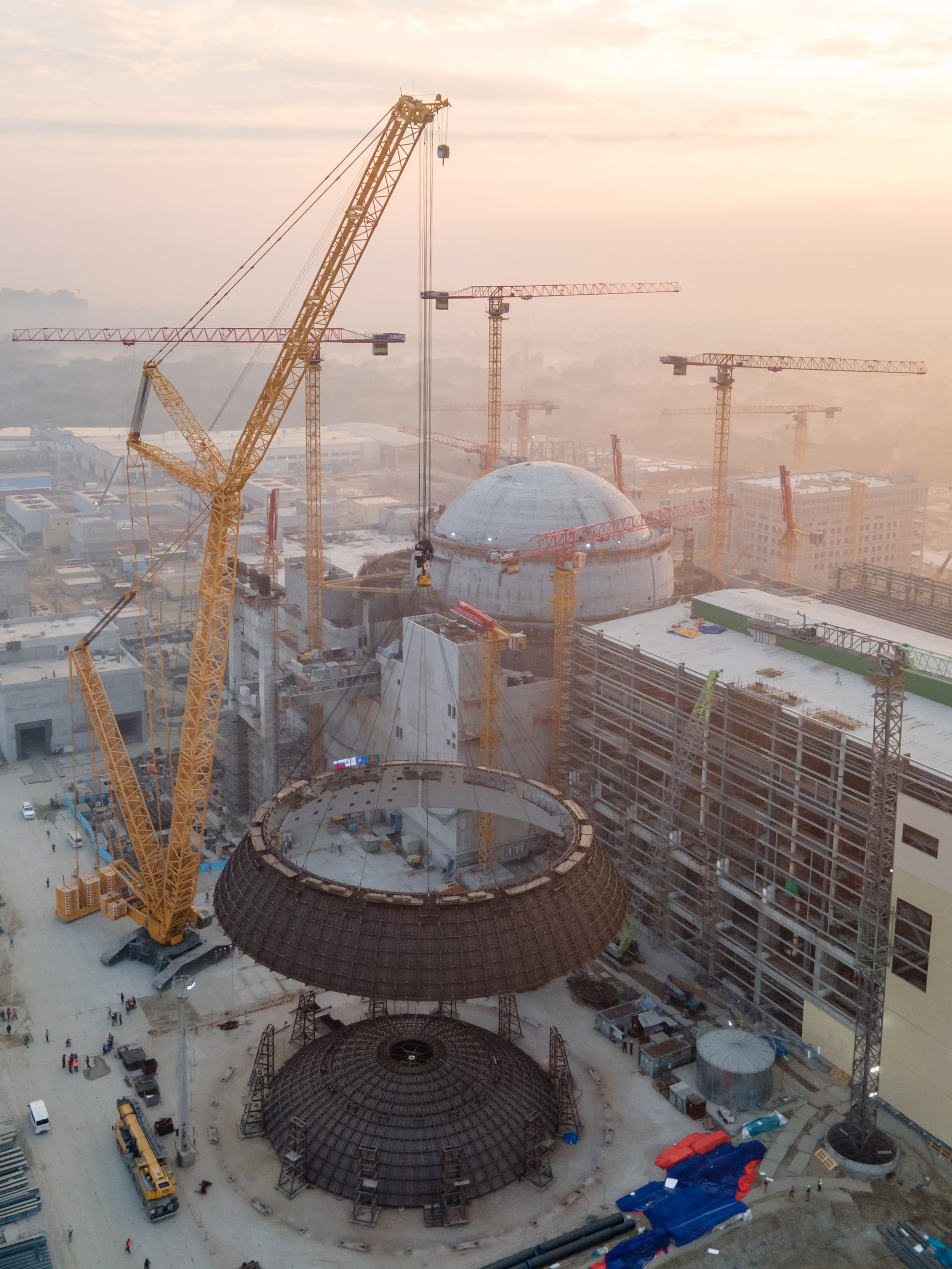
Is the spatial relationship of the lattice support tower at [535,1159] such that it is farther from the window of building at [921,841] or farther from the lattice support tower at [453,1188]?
the window of building at [921,841]

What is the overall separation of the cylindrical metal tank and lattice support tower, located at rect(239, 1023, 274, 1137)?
81.8 feet

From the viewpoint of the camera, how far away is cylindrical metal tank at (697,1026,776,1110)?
66250mm

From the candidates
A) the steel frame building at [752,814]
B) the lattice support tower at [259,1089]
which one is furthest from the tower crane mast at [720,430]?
the lattice support tower at [259,1089]

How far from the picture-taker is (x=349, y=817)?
101375mm

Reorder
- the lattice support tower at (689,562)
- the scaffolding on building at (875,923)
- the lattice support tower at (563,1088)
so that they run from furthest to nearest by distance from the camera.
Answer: the lattice support tower at (689,562)
the lattice support tower at (563,1088)
the scaffolding on building at (875,923)

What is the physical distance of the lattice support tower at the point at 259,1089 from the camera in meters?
64.9

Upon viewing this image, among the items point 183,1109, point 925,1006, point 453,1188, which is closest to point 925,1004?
point 925,1006

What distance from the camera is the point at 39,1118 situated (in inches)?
2557

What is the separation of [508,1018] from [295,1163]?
16.6 metres

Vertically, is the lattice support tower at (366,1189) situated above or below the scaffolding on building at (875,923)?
below

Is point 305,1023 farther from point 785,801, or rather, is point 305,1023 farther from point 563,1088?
point 785,801

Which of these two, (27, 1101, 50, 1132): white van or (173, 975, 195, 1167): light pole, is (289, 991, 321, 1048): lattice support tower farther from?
(27, 1101, 50, 1132): white van

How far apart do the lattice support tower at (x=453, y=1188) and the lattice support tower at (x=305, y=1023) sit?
1369cm

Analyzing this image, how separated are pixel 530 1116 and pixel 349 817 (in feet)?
136
